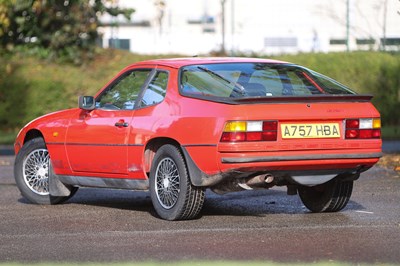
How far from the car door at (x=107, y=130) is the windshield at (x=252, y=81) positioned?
0.66 meters

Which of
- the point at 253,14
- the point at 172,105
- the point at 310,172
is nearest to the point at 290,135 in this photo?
the point at 310,172

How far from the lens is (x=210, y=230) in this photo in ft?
33.1

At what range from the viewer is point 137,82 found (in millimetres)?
11961

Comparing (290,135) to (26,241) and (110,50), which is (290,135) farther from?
(110,50)

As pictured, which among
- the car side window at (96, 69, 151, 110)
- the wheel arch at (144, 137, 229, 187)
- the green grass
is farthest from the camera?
the green grass

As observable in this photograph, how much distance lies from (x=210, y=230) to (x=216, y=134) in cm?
85

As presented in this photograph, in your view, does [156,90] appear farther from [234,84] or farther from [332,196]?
[332,196]

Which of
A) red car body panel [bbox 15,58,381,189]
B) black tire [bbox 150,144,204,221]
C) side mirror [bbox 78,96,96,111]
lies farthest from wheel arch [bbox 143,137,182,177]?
side mirror [bbox 78,96,96,111]

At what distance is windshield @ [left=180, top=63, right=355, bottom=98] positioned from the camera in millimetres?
10797

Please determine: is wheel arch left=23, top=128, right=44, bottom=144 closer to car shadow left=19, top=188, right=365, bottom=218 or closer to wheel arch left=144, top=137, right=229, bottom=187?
car shadow left=19, top=188, right=365, bottom=218

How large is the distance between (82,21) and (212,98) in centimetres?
2410

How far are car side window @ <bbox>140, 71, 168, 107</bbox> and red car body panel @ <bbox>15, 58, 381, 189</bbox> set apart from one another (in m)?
0.08

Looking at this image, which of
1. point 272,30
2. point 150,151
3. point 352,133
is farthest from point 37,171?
point 272,30

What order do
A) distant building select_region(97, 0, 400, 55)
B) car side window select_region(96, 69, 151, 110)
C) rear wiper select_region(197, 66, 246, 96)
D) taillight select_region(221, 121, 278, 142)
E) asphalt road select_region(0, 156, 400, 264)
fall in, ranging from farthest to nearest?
distant building select_region(97, 0, 400, 55) < car side window select_region(96, 69, 151, 110) < rear wiper select_region(197, 66, 246, 96) < taillight select_region(221, 121, 278, 142) < asphalt road select_region(0, 156, 400, 264)
